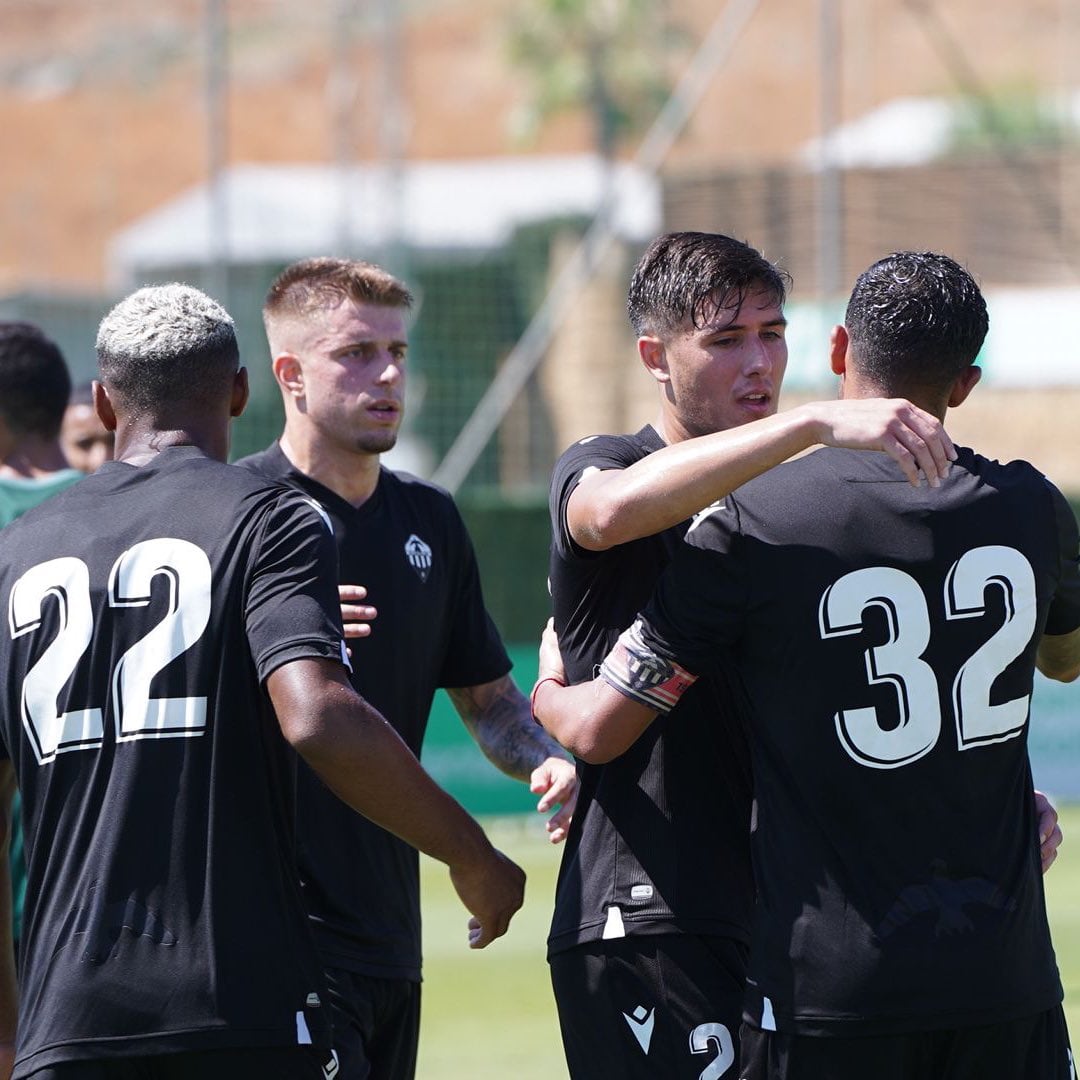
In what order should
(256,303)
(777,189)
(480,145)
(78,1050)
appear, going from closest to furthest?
(78,1050) < (777,189) < (256,303) < (480,145)

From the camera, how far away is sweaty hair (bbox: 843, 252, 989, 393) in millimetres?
3633

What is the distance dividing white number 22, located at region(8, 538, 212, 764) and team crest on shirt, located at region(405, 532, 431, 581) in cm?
173

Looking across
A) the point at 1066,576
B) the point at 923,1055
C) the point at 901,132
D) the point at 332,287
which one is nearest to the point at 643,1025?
the point at 923,1055

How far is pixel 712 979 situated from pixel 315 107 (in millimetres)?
70408

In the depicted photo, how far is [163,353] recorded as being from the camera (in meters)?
3.85

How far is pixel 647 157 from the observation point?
18484mm

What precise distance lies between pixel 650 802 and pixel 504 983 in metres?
5.10

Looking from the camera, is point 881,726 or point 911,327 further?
point 911,327

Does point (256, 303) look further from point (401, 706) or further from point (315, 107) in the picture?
point (315, 107)

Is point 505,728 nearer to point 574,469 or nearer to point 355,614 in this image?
point 355,614

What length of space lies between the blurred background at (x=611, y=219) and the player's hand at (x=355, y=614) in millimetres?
8387

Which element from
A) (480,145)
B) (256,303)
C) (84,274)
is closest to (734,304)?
(256,303)

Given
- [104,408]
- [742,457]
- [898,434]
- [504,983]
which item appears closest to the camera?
[898,434]

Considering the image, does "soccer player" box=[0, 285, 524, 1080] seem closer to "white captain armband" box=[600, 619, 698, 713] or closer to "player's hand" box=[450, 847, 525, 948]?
"player's hand" box=[450, 847, 525, 948]
